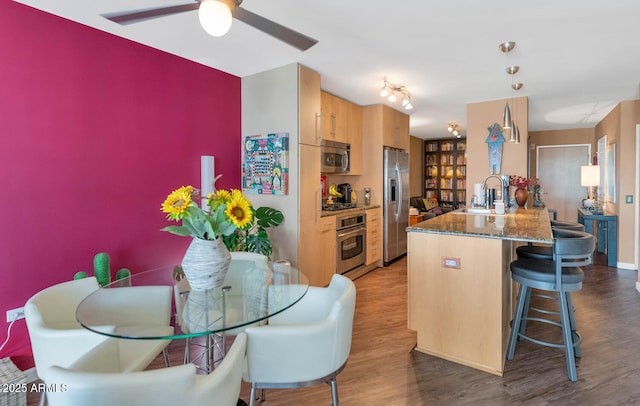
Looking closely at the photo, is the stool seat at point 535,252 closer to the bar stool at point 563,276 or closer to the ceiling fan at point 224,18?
the bar stool at point 563,276

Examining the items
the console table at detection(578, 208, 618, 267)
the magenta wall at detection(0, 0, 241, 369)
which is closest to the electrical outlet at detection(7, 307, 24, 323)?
the magenta wall at detection(0, 0, 241, 369)

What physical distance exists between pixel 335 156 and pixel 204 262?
10.4 ft

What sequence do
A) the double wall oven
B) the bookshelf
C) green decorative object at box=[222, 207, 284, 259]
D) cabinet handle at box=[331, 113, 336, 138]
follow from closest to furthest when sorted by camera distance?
green decorative object at box=[222, 207, 284, 259]
the double wall oven
cabinet handle at box=[331, 113, 336, 138]
the bookshelf

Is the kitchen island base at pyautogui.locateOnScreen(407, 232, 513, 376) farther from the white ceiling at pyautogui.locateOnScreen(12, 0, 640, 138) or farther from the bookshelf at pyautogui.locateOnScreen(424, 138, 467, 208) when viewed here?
the bookshelf at pyautogui.locateOnScreen(424, 138, 467, 208)

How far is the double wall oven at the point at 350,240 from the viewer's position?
13.8 ft

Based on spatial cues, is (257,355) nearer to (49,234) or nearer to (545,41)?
(49,234)

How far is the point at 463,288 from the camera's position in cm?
232

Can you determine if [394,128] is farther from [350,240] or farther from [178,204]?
[178,204]

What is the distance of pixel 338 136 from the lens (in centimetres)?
457

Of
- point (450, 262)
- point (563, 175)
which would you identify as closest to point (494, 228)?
point (450, 262)

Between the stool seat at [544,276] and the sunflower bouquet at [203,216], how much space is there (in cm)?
188

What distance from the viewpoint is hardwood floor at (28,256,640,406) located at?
78.0 inches

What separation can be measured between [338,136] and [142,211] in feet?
8.72

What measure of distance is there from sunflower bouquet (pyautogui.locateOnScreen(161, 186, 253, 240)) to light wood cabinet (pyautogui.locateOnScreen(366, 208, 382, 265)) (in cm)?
338
